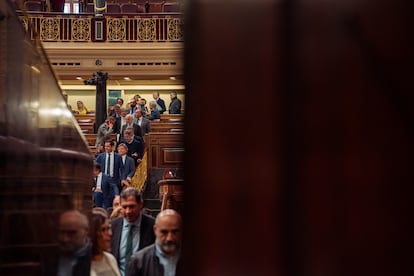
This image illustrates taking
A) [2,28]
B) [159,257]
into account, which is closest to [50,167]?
[2,28]

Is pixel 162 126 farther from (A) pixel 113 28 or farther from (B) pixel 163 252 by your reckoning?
(B) pixel 163 252

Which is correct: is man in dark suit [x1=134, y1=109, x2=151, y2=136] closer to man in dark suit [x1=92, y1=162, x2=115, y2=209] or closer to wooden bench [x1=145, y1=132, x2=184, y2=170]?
wooden bench [x1=145, y1=132, x2=184, y2=170]

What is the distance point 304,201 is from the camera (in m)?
0.87

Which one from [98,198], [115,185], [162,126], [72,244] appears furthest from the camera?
[162,126]

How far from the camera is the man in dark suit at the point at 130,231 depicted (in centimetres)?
286

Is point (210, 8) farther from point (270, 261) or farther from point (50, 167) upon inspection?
point (50, 167)

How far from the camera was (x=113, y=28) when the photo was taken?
15.6 meters

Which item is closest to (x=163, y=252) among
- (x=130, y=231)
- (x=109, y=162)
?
(x=130, y=231)

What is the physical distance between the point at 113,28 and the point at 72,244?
14.4 meters

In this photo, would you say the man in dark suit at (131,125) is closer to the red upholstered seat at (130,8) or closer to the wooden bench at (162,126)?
the wooden bench at (162,126)

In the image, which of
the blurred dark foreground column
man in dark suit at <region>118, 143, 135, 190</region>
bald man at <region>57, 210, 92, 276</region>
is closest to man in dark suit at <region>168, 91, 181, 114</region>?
man in dark suit at <region>118, 143, 135, 190</region>

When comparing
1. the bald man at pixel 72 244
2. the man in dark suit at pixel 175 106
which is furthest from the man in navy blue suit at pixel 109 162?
the bald man at pixel 72 244

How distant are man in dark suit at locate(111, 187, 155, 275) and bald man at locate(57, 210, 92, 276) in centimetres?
132

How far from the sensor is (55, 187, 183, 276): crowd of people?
1.48m
